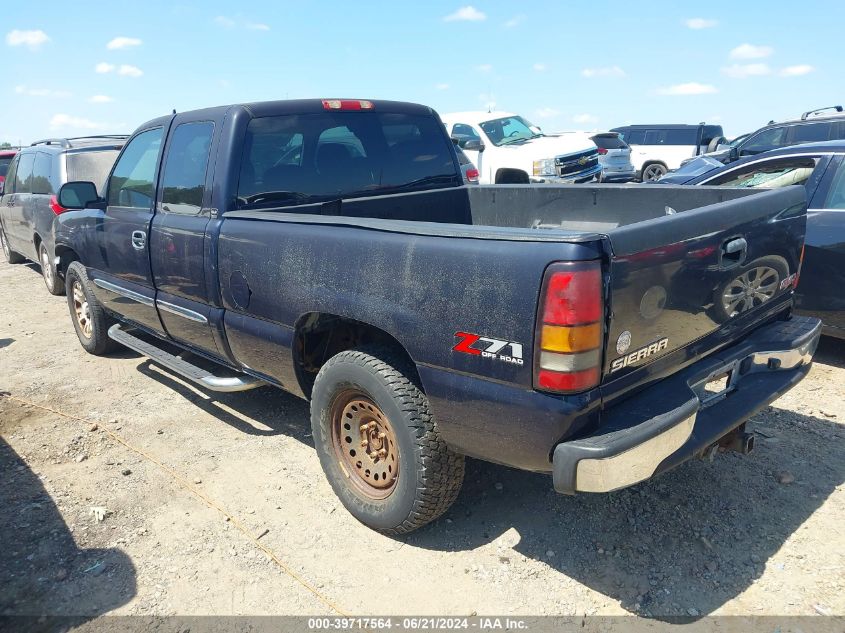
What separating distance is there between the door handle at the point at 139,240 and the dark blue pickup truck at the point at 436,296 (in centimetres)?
2

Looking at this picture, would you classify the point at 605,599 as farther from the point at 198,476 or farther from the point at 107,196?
the point at 107,196

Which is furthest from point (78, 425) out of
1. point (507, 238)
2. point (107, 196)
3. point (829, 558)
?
point (829, 558)

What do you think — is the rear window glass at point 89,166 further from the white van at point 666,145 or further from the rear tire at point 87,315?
the white van at point 666,145

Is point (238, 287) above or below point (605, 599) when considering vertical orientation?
above

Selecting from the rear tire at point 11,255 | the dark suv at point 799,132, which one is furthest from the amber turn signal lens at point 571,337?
the dark suv at point 799,132

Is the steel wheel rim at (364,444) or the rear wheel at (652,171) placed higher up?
the rear wheel at (652,171)

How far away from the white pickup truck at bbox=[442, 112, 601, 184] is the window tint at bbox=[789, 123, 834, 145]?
379 centimetres

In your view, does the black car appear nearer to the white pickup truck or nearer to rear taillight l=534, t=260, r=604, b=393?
rear taillight l=534, t=260, r=604, b=393

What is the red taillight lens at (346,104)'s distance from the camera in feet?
12.8

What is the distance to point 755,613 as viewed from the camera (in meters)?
2.41

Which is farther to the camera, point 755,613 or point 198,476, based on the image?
point 198,476

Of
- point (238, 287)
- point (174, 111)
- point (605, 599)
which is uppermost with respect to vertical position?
point (174, 111)

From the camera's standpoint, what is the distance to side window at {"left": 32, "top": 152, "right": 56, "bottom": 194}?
24.3 ft

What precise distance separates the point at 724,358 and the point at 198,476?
2786 mm
